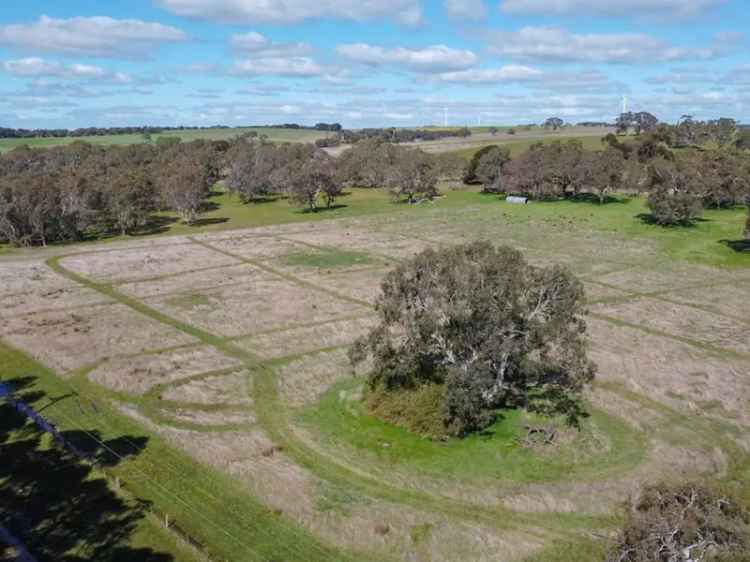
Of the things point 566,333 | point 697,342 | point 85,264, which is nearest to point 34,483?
point 566,333

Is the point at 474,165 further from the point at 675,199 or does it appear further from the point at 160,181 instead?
the point at 160,181

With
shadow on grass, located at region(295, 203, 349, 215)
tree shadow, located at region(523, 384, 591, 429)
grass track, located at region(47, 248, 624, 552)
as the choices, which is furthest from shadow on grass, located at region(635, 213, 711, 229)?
grass track, located at region(47, 248, 624, 552)

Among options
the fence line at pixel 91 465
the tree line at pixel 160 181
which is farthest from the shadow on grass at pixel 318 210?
the fence line at pixel 91 465

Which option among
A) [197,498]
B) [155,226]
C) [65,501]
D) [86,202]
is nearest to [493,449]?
[197,498]

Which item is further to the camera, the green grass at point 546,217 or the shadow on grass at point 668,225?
the shadow on grass at point 668,225

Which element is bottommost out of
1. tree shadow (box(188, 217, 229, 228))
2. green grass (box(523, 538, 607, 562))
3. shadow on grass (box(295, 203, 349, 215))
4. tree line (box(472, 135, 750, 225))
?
green grass (box(523, 538, 607, 562))

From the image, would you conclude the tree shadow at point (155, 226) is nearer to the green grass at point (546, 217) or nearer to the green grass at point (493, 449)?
Result: the green grass at point (546, 217)

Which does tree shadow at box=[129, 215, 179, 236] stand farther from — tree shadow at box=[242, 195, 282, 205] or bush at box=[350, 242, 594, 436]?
bush at box=[350, 242, 594, 436]
